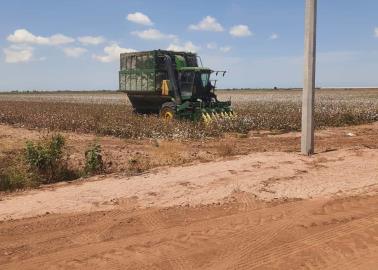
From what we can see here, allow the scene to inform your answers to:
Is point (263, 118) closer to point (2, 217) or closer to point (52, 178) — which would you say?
point (52, 178)

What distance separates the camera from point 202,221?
20.9ft

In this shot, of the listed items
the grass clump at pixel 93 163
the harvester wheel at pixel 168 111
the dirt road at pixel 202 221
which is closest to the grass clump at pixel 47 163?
the grass clump at pixel 93 163

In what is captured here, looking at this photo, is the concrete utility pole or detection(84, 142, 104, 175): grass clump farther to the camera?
the concrete utility pole

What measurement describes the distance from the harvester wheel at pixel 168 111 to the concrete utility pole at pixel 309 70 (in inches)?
382

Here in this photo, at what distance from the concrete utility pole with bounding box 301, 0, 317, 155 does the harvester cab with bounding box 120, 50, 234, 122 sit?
7.93 m

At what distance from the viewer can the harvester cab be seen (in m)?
20.3

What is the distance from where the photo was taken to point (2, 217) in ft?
21.6

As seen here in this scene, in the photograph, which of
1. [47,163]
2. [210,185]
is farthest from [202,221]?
[47,163]

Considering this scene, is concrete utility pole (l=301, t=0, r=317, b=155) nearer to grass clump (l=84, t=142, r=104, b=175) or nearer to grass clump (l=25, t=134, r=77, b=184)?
grass clump (l=84, t=142, r=104, b=175)

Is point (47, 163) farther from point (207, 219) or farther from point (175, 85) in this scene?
point (175, 85)

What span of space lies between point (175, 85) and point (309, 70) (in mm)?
10548

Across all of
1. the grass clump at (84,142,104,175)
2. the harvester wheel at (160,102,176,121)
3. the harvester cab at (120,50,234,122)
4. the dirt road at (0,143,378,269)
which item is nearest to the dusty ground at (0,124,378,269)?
the dirt road at (0,143,378,269)

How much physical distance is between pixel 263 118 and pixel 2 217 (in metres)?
15.0

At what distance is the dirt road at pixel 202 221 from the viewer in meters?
5.10
